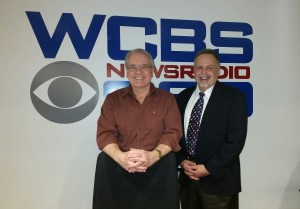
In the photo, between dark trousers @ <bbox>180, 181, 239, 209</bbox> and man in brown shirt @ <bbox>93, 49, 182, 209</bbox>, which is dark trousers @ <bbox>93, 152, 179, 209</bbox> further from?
dark trousers @ <bbox>180, 181, 239, 209</bbox>

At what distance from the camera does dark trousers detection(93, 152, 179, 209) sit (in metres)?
1.55

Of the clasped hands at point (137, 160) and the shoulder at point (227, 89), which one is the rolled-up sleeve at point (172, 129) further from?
the shoulder at point (227, 89)

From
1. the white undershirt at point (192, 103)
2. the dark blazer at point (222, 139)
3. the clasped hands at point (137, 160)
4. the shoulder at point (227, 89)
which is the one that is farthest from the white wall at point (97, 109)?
the clasped hands at point (137, 160)

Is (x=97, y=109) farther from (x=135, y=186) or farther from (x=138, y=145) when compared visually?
(x=135, y=186)

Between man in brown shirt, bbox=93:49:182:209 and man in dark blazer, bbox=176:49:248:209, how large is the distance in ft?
0.92

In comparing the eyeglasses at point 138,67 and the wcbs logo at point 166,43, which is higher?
the wcbs logo at point 166,43

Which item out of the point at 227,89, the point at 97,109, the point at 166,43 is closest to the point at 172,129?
the point at 227,89

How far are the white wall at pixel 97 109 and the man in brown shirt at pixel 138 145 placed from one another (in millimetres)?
764

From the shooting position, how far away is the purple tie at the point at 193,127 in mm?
1900

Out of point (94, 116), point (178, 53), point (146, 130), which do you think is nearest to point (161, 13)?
point (178, 53)

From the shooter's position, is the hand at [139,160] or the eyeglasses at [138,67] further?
the eyeglasses at [138,67]

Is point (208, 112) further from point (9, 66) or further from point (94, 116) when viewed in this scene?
point (9, 66)

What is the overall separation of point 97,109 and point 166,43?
909mm

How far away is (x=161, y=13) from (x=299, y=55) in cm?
158
